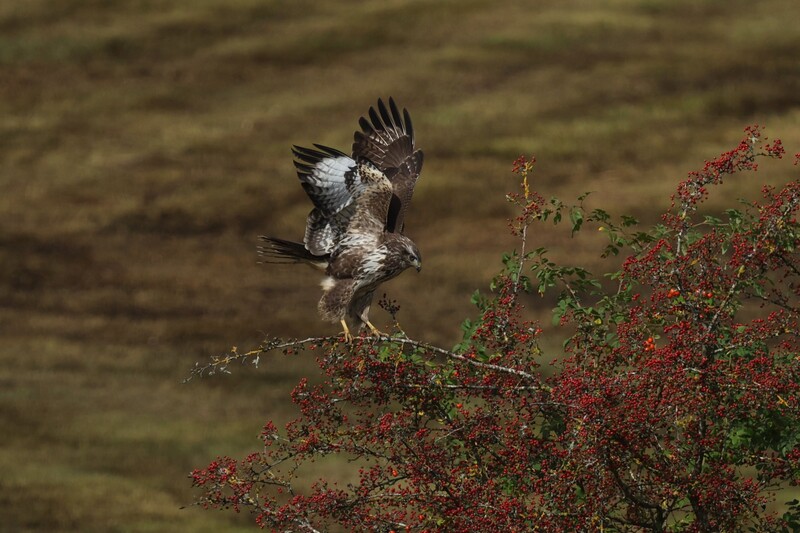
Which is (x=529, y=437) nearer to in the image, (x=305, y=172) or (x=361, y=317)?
(x=361, y=317)

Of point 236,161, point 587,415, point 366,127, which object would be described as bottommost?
point 236,161

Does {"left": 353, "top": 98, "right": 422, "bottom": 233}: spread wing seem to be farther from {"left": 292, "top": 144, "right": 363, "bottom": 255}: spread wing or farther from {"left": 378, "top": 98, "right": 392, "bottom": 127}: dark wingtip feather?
{"left": 292, "top": 144, "right": 363, "bottom": 255}: spread wing

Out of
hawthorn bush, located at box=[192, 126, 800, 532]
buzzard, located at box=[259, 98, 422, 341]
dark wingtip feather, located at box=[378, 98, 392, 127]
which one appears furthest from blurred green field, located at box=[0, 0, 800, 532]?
hawthorn bush, located at box=[192, 126, 800, 532]

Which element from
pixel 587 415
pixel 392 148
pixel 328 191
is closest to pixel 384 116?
pixel 392 148

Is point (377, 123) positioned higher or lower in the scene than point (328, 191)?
higher

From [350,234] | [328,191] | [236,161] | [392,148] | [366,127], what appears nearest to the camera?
[350,234]

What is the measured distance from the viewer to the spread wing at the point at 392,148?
1170 centimetres

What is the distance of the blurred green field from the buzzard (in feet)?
22.9

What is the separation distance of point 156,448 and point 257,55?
60.0 ft

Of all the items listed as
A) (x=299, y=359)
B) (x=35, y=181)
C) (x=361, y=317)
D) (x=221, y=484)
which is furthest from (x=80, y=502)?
(x=35, y=181)

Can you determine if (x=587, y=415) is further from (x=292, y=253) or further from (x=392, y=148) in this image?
(x=392, y=148)

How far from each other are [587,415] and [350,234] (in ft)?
13.4

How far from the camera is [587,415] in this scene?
7.26 metres

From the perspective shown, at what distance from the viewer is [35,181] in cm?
2938
